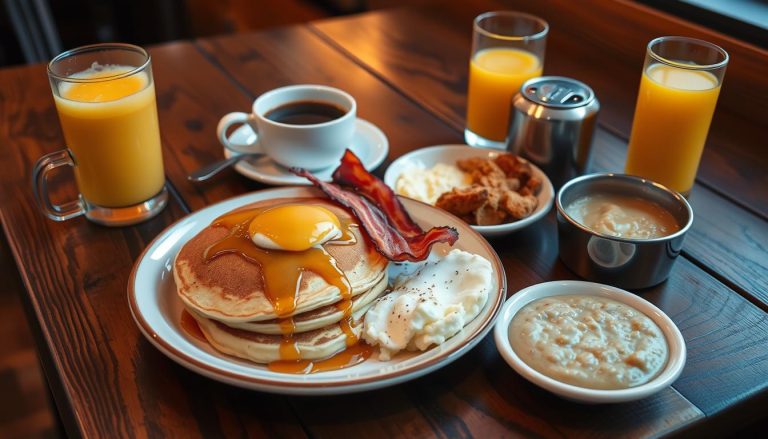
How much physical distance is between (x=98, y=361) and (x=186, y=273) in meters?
0.18

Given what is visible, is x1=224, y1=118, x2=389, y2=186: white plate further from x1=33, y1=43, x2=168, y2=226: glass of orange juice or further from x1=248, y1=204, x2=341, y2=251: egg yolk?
x1=248, y1=204, x2=341, y2=251: egg yolk

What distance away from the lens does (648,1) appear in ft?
6.85

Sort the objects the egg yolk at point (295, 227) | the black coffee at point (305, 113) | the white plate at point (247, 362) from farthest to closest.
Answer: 1. the black coffee at point (305, 113)
2. the egg yolk at point (295, 227)
3. the white plate at point (247, 362)

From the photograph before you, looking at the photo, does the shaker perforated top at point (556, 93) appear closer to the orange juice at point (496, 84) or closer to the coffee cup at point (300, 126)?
the orange juice at point (496, 84)

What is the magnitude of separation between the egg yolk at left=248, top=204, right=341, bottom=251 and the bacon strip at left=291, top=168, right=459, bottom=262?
66 mm

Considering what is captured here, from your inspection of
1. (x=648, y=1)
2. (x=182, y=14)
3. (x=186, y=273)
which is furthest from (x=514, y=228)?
(x=182, y=14)

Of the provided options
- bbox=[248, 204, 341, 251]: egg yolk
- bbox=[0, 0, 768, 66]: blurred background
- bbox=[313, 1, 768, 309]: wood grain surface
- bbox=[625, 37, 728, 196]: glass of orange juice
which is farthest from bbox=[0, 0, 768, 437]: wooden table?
bbox=[0, 0, 768, 66]: blurred background

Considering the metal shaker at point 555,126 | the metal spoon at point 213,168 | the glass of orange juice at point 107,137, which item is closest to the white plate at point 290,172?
the metal spoon at point 213,168

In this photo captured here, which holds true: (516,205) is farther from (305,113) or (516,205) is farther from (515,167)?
(305,113)

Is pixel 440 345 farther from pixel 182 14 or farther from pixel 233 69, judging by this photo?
pixel 182 14

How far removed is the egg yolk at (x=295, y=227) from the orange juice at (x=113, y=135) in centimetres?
38

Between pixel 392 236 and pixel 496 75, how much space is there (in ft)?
2.01

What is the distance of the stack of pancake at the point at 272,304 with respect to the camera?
97 centimetres

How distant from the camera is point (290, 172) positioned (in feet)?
4.81
